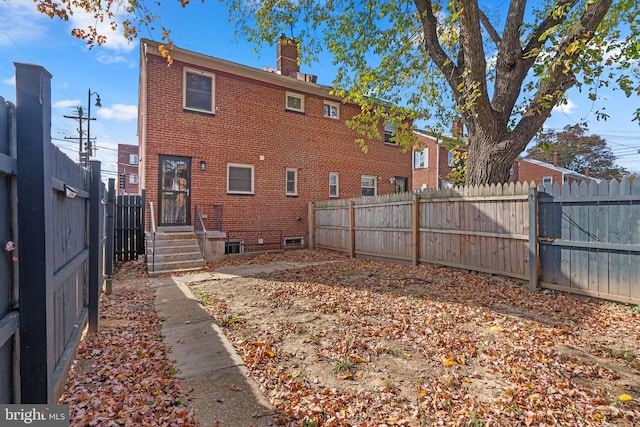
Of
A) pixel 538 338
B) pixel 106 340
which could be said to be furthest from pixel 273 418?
pixel 538 338

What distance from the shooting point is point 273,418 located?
8.01 feet

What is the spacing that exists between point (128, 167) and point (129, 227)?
39.3 meters

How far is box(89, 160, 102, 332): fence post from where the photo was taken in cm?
385

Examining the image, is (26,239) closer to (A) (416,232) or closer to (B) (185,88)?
(A) (416,232)

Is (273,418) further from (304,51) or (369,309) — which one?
(304,51)

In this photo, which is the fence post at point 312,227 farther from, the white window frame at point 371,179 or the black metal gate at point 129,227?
the black metal gate at point 129,227

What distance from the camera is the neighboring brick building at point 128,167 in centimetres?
4097

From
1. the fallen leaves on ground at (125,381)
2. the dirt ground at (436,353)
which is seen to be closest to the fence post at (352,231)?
the dirt ground at (436,353)

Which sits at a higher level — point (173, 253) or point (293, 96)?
point (293, 96)

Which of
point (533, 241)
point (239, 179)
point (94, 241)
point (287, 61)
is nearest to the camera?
point (94, 241)

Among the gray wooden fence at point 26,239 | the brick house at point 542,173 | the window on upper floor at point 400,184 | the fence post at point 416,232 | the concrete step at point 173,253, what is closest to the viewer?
the gray wooden fence at point 26,239

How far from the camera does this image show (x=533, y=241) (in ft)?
20.3

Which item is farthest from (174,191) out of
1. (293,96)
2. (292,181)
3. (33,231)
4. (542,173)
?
(542,173)

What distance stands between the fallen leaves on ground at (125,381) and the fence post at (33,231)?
2.91 ft
